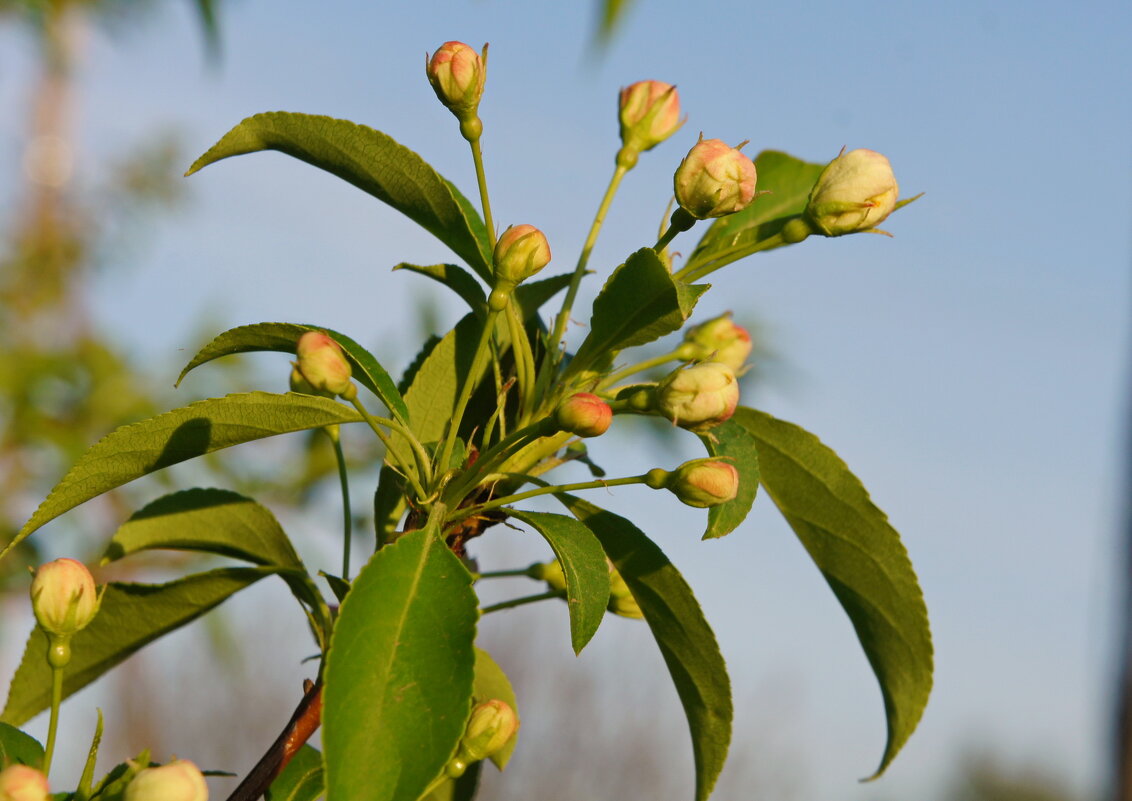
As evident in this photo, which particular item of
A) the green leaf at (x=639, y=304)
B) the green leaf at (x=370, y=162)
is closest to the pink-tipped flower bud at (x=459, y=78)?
the green leaf at (x=370, y=162)

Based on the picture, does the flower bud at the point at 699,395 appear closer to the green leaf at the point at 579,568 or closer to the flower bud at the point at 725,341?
the green leaf at the point at 579,568

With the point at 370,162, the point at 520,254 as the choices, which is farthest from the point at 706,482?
the point at 370,162

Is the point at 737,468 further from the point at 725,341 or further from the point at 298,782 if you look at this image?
the point at 298,782

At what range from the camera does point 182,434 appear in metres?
0.67

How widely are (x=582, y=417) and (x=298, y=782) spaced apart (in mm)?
297

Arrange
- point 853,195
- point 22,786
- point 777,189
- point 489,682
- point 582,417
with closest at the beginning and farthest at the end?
point 22,786 < point 582,417 < point 853,195 < point 489,682 < point 777,189

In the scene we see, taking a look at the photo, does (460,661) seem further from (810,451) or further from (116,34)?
(116,34)

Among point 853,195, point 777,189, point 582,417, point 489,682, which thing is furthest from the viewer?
point 777,189

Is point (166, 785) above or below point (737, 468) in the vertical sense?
below

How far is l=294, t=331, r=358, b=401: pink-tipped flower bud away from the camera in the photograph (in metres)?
0.70

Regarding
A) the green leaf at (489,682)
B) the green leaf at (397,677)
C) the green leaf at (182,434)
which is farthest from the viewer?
the green leaf at (489,682)

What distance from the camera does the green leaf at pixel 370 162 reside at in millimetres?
740

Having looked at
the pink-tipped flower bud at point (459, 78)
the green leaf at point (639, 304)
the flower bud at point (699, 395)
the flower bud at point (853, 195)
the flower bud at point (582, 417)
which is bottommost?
the flower bud at point (582, 417)

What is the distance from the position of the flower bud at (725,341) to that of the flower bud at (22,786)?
561mm
